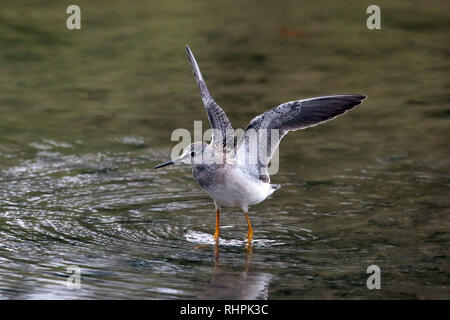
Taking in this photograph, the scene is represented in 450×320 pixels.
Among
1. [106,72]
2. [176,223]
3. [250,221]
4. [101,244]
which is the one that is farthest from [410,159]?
[106,72]

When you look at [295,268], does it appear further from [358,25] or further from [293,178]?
[358,25]

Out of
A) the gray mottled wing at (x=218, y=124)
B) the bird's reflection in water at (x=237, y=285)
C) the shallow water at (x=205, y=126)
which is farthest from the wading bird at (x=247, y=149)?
the bird's reflection in water at (x=237, y=285)

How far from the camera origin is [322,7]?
17.4 meters

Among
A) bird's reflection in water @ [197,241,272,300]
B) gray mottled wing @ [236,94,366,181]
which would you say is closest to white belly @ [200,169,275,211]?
gray mottled wing @ [236,94,366,181]

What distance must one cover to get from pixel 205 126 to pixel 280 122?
148 inches

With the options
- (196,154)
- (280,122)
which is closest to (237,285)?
(196,154)

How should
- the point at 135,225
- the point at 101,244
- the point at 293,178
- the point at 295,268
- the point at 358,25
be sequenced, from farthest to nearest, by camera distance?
the point at 358,25, the point at 293,178, the point at 135,225, the point at 101,244, the point at 295,268

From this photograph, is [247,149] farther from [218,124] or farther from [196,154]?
[196,154]

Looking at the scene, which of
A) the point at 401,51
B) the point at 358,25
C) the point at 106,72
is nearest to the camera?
the point at 106,72

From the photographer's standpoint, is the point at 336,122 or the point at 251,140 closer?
the point at 251,140

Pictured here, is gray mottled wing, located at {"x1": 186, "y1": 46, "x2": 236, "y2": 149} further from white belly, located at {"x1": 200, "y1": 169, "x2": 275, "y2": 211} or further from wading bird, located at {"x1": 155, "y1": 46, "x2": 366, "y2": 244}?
white belly, located at {"x1": 200, "y1": 169, "x2": 275, "y2": 211}

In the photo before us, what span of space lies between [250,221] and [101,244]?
1.68 m

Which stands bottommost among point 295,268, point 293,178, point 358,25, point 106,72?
point 295,268

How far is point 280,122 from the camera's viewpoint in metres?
7.79
